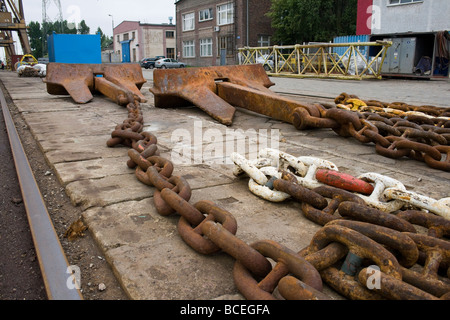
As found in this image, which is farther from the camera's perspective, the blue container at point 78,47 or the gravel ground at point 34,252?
the blue container at point 78,47

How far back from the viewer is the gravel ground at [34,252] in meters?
1.36

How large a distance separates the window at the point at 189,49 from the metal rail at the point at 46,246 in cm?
3823

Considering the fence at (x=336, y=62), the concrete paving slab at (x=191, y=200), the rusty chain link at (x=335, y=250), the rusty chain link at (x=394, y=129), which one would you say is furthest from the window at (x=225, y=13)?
the rusty chain link at (x=335, y=250)

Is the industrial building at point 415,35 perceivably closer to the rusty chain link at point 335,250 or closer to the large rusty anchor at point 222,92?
the large rusty anchor at point 222,92

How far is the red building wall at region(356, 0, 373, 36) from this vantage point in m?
19.5

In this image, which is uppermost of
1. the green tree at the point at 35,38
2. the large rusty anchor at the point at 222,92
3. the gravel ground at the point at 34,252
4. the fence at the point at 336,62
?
the green tree at the point at 35,38

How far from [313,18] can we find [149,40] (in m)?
26.1

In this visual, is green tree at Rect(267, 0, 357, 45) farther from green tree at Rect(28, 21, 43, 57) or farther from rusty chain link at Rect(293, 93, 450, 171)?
green tree at Rect(28, 21, 43, 57)

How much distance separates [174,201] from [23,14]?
29.4 metres

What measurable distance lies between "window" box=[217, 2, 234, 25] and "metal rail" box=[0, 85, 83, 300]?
33102 millimetres

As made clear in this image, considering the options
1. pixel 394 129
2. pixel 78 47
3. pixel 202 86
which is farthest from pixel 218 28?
pixel 394 129

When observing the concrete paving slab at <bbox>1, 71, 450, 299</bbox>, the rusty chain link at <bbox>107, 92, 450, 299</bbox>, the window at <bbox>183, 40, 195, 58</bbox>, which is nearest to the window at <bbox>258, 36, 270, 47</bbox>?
the window at <bbox>183, 40, 195, 58</bbox>
